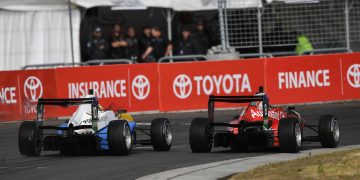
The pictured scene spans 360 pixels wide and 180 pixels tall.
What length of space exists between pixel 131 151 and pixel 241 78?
8948 millimetres

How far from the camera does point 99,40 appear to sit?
27375 millimetres

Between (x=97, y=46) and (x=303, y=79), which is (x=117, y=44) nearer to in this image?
(x=97, y=46)

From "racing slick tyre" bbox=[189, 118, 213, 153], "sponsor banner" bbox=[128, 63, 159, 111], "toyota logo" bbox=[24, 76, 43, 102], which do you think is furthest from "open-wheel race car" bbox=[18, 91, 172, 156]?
"sponsor banner" bbox=[128, 63, 159, 111]

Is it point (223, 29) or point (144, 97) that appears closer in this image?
point (144, 97)

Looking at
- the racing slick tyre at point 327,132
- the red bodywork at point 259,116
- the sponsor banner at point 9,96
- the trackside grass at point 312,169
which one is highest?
the sponsor banner at point 9,96

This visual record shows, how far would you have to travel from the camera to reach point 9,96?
23.9m

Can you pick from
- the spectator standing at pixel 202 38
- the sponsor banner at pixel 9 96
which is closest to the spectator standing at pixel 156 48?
the spectator standing at pixel 202 38

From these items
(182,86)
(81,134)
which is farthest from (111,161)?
(182,86)

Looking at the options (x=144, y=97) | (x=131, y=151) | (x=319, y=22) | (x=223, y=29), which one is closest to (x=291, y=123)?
(x=131, y=151)

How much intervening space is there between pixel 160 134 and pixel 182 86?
875cm

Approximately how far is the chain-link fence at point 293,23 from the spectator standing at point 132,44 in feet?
8.44

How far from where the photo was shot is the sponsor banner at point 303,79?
25.2 meters

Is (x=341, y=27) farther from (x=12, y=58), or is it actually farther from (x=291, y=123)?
(x=291, y=123)

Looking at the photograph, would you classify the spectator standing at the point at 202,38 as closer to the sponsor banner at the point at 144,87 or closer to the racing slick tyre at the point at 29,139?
the sponsor banner at the point at 144,87
